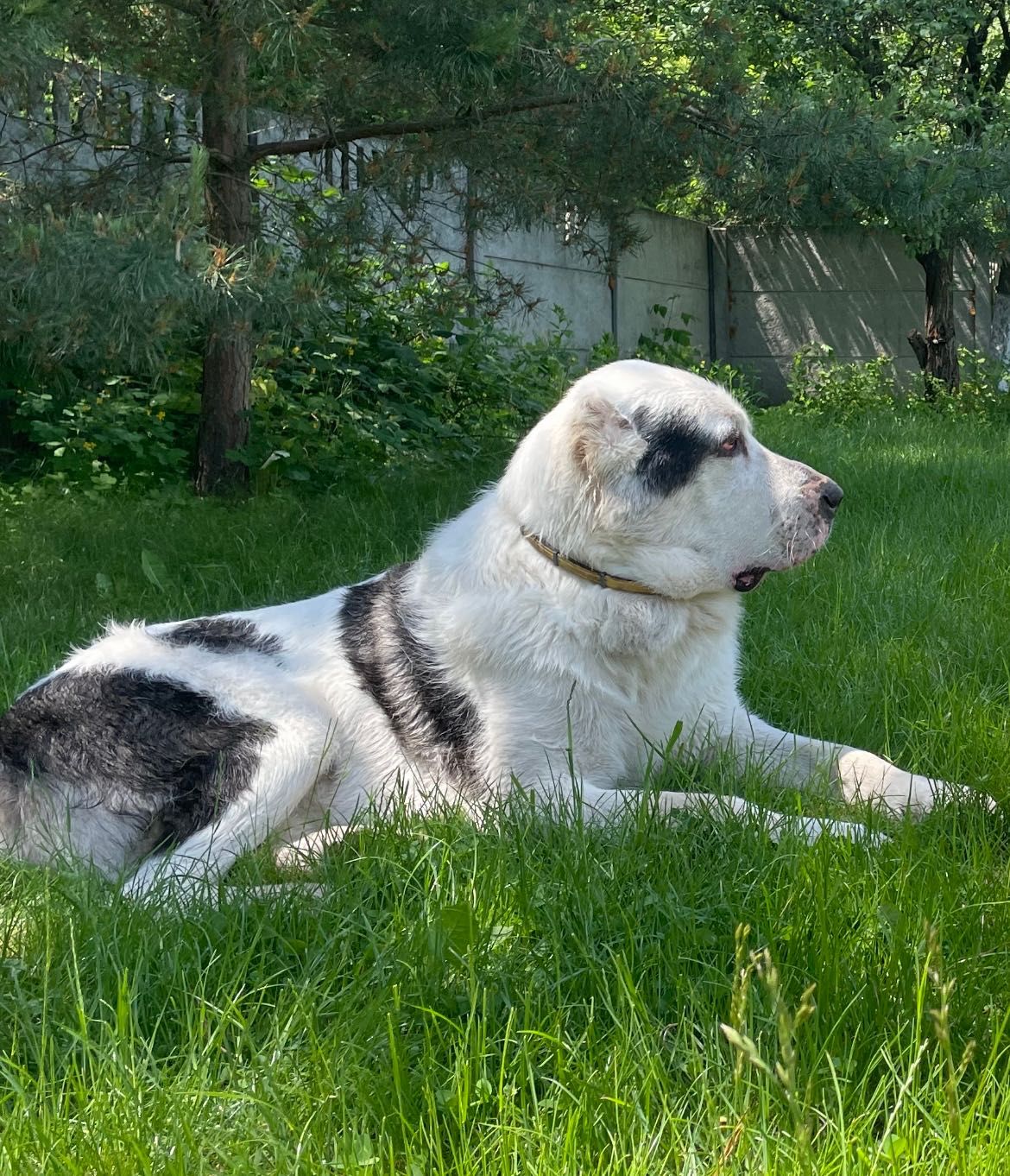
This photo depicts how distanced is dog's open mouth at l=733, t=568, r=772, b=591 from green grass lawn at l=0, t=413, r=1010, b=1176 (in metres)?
0.49

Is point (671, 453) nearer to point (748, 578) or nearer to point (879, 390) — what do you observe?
point (748, 578)

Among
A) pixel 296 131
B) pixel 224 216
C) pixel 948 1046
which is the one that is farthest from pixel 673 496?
pixel 296 131

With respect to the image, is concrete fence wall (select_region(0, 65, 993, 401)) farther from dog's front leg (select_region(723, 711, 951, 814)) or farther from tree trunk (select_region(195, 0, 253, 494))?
dog's front leg (select_region(723, 711, 951, 814))

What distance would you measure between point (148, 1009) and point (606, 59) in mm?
5493

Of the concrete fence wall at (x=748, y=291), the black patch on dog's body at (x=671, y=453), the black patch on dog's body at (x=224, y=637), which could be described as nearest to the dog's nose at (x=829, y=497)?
the black patch on dog's body at (x=671, y=453)

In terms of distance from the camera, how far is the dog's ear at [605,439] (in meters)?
3.32

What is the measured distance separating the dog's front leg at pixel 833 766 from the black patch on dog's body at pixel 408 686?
71 cm

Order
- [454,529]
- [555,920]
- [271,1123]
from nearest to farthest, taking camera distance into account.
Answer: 1. [271,1123]
2. [555,920]
3. [454,529]

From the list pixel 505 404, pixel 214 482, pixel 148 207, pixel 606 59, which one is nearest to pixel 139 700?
pixel 148 207

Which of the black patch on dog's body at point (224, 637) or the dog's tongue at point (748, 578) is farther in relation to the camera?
the black patch on dog's body at point (224, 637)

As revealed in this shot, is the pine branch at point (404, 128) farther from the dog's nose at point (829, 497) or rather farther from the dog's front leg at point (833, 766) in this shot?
the dog's front leg at point (833, 766)

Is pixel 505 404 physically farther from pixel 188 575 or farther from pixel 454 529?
pixel 454 529

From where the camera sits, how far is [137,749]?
327 centimetres

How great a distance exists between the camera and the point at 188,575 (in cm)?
618
